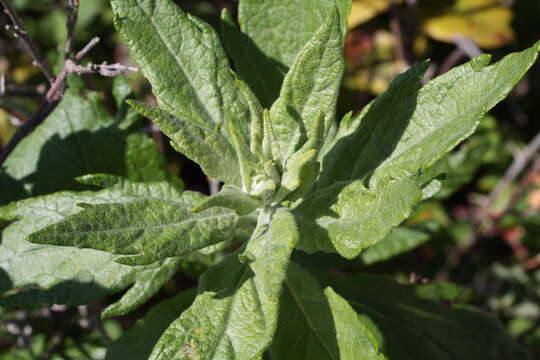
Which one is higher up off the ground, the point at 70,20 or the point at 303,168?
the point at 70,20

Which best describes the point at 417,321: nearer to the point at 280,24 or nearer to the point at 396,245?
the point at 396,245

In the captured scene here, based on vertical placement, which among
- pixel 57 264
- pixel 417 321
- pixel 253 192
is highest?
pixel 57 264

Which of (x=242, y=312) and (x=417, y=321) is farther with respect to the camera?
(x=417, y=321)

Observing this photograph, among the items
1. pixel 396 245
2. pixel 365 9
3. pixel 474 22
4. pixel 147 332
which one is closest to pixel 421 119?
pixel 396 245

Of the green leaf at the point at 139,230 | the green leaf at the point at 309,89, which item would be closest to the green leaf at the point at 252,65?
the green leaf at the point at 309,89

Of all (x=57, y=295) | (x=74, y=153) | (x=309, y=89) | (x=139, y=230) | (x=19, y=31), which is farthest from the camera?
(x=74, y=153)

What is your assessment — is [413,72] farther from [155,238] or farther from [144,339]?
[144,339]

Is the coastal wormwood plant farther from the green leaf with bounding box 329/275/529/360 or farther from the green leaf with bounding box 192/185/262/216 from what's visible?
the green leaf with bounding box 329/275/529/360

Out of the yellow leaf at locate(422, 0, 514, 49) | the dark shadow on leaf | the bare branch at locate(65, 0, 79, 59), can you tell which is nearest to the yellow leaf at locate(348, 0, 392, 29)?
the yellow leaf at locate(422, 0, 514, 49)
